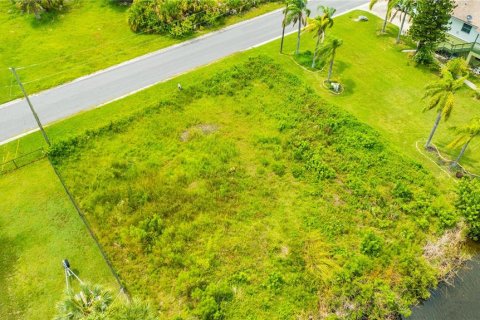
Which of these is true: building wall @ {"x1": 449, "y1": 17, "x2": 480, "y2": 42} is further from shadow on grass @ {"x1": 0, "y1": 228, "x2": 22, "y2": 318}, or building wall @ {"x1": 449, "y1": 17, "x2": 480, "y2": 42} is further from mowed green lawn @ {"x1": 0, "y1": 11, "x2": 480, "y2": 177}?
shadow on grass @ {"x1": 0, "y1": 228, "x2": 22, "y2": 318}

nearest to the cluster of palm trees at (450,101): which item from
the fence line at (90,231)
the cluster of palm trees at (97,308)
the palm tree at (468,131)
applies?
the palm tree at (468,131)

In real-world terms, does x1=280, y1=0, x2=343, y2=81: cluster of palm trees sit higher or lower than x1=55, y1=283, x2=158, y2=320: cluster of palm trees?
higher

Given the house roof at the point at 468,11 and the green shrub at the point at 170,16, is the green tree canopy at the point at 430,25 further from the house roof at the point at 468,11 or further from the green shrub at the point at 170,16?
the green shrub at the point at 170,16

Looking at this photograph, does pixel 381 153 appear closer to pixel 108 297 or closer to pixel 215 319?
pixel 215 319

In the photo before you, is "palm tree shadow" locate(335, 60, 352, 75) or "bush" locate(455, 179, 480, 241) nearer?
"bush" locate(455, 179, 480, 241)

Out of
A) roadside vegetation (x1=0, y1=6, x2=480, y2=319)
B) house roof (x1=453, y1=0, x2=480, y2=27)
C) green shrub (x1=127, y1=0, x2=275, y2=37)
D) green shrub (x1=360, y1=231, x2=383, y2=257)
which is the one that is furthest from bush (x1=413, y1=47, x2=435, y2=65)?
green shrub (x1=360, y1=231, x2=383, y2=257)

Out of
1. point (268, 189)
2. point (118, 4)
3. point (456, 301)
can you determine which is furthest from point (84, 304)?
point (118, 4)
